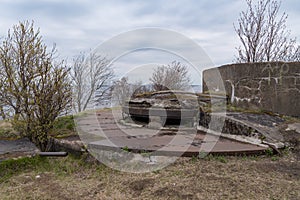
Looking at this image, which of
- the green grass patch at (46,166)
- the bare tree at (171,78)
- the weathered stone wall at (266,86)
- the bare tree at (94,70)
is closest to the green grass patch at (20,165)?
the green grass patch at (46,166)

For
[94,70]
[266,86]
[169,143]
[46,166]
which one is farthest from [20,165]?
[94,70]

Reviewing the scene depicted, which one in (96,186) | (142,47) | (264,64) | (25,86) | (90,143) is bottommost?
(96,186)

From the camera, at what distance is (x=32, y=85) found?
3.52m

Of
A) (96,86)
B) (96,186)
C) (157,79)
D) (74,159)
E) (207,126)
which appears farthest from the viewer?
(96,86)

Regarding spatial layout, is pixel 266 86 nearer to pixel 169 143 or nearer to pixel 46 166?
pixel 169 143

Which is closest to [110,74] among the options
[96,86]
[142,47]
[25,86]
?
[96,86]

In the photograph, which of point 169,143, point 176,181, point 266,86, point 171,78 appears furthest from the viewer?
point 171,78

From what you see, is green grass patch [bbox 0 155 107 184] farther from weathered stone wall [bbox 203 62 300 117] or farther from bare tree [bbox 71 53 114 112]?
bare tree [bbox 71 53 114 112]

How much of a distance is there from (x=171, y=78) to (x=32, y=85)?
7469 mm

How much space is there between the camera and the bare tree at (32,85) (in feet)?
11.8

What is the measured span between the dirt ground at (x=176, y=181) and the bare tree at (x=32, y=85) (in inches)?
32.8

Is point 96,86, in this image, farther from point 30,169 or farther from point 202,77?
point 30,169

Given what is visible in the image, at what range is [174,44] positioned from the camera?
488cm

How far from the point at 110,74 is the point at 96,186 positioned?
13.6m
